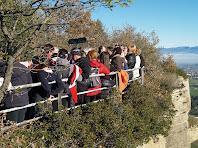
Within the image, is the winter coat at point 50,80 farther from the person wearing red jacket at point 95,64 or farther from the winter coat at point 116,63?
the winter coat at point 116,63

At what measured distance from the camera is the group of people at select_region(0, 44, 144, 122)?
471 cm

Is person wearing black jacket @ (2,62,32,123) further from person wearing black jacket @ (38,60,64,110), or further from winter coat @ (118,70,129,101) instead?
winter coat @ (118,70,129,101)

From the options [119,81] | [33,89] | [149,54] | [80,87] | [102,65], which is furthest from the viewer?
[149,54]

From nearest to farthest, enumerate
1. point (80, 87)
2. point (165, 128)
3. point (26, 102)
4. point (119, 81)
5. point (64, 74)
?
point (26, 102) < point (64, 74) < point (80, 87) < point (119, 81) < point (165, 128)

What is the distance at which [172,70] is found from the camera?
13219mm

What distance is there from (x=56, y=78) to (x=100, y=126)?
5.01 ft

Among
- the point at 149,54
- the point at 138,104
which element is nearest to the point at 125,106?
the point at 138,104

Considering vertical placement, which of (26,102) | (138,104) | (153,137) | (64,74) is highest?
(64,74)

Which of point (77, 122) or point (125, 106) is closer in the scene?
point (77, 122)

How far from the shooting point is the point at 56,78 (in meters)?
5.38

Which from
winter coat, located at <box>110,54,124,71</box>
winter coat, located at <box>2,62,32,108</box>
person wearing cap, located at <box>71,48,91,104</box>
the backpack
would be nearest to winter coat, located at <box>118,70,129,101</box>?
winter coat, located at <box>110,54,124,71</box>

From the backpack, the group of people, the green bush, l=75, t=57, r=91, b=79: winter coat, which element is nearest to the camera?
the green bush

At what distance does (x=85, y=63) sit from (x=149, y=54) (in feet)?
29.7

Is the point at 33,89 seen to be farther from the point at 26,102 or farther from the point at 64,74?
the point at 64,74
